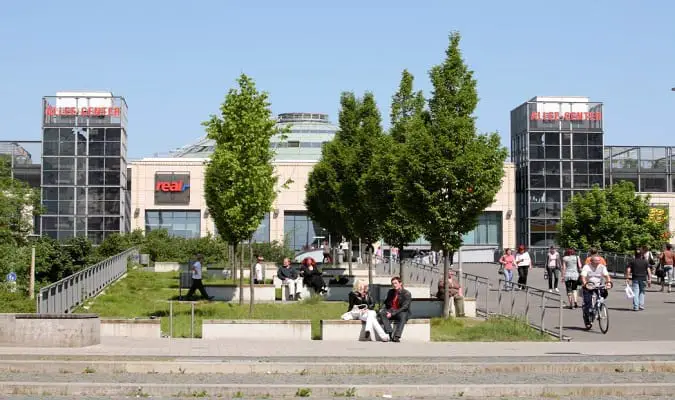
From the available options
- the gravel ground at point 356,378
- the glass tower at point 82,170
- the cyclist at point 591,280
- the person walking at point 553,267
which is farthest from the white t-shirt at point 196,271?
the glass tower at point 82,170

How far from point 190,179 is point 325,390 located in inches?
3227

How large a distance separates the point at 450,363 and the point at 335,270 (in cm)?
2861

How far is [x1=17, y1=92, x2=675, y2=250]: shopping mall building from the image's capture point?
92.0 m

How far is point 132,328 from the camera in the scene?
69.1 feet

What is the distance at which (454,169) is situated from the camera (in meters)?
24.4

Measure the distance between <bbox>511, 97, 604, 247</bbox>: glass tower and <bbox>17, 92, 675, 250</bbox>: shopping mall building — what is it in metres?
0.09

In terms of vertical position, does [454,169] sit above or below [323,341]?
above

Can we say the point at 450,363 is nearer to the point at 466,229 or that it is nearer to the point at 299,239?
the point at 466,229

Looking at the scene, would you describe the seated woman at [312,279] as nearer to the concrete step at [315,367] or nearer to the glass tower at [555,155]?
the concrete step at [315,367]

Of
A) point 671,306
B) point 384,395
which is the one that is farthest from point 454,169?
point 384,395

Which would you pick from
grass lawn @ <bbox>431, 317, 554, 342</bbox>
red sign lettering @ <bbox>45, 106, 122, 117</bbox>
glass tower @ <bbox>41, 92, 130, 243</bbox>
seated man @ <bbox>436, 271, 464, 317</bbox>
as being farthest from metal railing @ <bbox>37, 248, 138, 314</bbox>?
red sign lettering @ <bbox>45, 106, 122, 117</bbox>

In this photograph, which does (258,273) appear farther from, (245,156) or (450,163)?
(450,163)

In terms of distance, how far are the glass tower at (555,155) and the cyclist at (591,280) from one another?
70767mm

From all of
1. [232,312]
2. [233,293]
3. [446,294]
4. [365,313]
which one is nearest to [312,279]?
[233,293]
